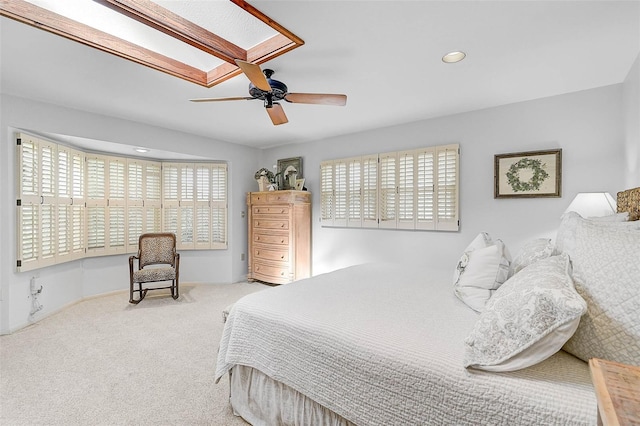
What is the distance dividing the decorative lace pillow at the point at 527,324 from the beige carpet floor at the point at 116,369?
1.50 metres

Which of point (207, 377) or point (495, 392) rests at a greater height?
point (495, 392)

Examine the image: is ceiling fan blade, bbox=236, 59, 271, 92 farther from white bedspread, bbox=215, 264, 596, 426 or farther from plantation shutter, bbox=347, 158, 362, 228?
plantation shutter, bbox=347, 158, 362, 228

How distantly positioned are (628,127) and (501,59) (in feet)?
4.50

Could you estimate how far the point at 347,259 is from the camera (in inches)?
180

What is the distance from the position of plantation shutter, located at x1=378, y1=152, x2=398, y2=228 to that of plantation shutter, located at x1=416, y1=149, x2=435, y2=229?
32cm

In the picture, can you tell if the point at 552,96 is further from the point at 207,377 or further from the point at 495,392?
the point at 207,377

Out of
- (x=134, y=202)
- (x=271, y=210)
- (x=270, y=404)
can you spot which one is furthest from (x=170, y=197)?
(x=270, y=404)

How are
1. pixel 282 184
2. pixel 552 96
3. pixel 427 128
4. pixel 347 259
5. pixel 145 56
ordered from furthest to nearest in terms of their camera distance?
pixel 282 184
pixel 347 259
pixel 427 128
pixel 552 96
pixel 145 56

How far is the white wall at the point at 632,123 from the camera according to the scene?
2.31 meters

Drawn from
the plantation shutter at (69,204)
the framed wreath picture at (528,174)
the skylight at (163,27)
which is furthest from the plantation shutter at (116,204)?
the framed wreath picture at (528,174)

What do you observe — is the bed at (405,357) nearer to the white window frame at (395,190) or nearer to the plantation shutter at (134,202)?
the white window frame at (395,190)

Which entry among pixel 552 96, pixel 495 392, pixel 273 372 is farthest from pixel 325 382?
pixel 552 96

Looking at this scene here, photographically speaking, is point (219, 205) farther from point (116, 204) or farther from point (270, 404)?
point (270, 404)

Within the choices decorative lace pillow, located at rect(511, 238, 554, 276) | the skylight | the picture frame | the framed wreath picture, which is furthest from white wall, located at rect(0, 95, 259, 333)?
decorative lace pillow, located at rect(511, 238, 554, 276)
